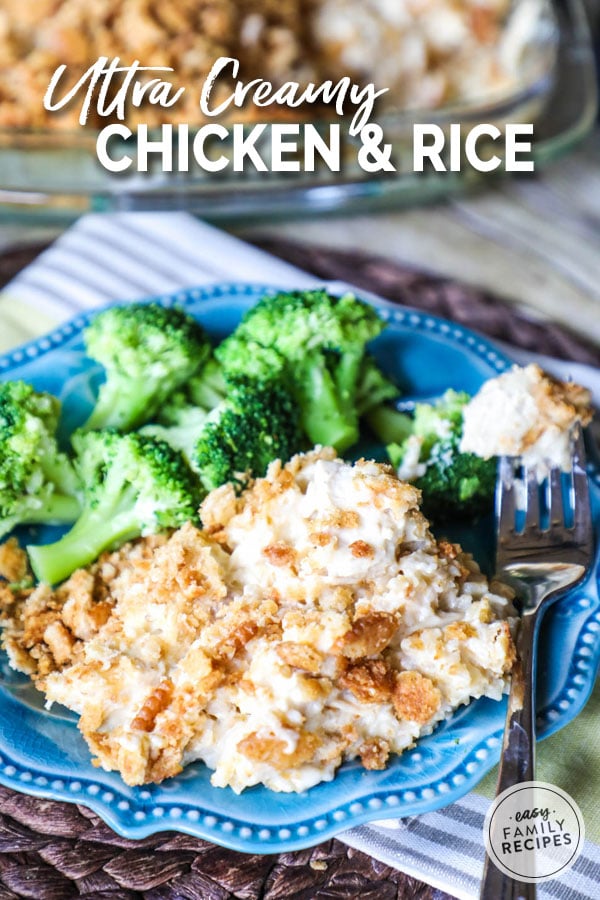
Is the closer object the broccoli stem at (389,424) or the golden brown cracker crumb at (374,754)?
the golden brown cracker crumb at (374,754)

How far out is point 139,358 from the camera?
2254 millimetres

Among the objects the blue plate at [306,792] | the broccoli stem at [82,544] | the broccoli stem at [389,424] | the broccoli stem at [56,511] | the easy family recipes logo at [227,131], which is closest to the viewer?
the blue plate at [306,792]

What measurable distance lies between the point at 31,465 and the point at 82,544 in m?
0.21

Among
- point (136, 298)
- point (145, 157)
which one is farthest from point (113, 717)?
point (145, 157)

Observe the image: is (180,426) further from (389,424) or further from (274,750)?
(274,750)

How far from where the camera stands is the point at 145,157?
131 inches

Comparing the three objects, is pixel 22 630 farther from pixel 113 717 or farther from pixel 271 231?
pixel 271 231

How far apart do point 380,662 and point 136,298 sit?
1696mm

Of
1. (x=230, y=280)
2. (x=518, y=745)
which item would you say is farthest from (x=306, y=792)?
(x=230, y=280)

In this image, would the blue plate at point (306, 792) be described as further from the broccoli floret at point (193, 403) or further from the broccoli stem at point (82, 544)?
the broccoli floret at point (193, 403)

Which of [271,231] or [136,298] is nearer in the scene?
[136,298]

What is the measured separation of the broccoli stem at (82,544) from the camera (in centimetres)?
202

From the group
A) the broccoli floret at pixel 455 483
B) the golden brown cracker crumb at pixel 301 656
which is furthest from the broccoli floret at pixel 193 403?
the golden brown cracker crumb at pixel 301 656

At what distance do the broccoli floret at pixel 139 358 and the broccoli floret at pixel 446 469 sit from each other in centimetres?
57
